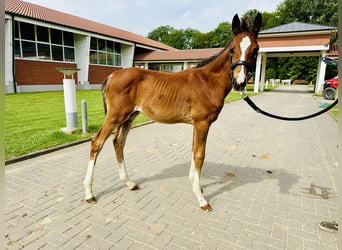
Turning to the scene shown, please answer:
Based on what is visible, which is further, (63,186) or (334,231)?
(63,186)

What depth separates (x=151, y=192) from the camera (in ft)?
11.9

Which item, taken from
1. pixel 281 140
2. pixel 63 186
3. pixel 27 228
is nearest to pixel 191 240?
pixel 27 228

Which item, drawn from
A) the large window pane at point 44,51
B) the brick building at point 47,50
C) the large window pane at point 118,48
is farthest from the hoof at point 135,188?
the large window pane at point 118,48

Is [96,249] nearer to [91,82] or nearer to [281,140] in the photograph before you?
[281,140]

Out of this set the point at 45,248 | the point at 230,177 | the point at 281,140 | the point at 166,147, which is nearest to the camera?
the point at 45,248

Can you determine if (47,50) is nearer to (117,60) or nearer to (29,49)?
(29,49)

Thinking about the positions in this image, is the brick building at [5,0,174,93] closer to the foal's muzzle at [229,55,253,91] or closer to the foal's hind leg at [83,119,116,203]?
the foal's hind leg at [83,119,116,203]

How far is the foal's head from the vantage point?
9.01 feet

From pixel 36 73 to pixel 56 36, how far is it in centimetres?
389

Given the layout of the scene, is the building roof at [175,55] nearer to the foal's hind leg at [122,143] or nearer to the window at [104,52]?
the window at [104,52]

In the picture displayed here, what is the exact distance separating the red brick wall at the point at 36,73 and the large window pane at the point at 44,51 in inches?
18.4

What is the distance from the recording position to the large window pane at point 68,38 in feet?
65.2

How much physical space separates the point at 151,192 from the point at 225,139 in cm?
389

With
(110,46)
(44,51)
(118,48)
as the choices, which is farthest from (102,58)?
(44,51)
